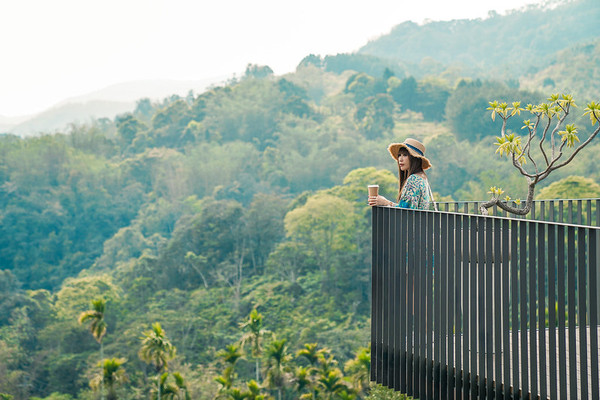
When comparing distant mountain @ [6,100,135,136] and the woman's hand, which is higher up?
distant mountain @ [6,100,135,136]

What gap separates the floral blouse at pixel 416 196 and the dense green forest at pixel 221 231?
66.8 feet

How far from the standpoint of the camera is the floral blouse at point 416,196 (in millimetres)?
4344

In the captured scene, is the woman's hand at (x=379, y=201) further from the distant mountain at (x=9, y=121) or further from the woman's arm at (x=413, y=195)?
the distant mountain at (x=9, y=121)

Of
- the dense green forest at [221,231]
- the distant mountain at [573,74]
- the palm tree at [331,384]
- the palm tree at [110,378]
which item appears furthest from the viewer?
the distant mountain at [573,74]

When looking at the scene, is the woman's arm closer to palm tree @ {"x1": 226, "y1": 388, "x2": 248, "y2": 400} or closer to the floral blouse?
the floral blouse

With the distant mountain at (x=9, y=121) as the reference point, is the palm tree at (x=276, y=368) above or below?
below

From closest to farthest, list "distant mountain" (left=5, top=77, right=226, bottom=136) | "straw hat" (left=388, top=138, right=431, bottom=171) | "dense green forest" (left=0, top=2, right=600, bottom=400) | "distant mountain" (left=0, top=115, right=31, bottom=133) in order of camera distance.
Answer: "straw hat" (left=388, top=138, right=431, bottom=171)
"dense green forest" (left=0, top=2, right=600, bottom=400)
"distant mountain" (left=5, top=77, right=226, bottom=136)
"distant mountain" (left=0, top=115, right=31, bottom=133)

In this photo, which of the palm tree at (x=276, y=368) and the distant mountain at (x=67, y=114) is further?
the distant mountain at (x=67, y=114)

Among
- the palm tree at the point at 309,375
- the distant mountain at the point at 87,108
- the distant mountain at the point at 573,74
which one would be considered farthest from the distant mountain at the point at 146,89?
the palm tree at the point at 309,375

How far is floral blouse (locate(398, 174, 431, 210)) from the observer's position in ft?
14.3

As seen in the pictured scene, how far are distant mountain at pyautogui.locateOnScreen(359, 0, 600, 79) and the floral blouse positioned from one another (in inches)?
2632

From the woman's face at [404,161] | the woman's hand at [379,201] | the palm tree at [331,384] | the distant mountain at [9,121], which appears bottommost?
the palm tree at [331,384]

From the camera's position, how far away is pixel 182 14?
74.8m

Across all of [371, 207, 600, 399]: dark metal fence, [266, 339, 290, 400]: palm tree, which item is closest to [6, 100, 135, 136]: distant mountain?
[266, 339, 290, 400]: palm tree
